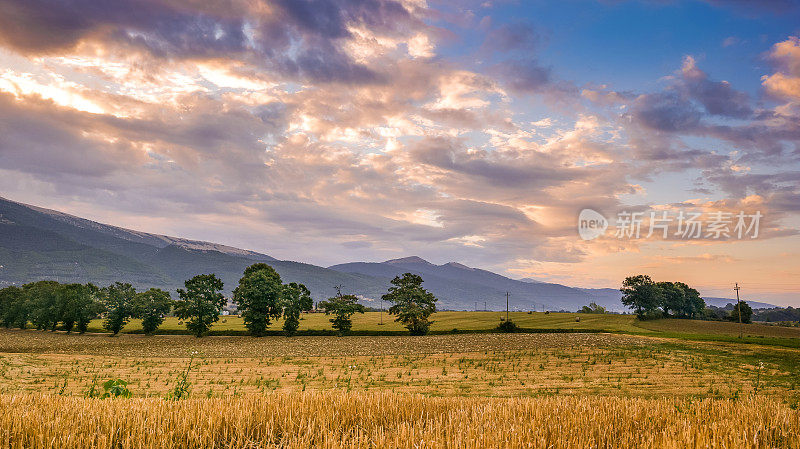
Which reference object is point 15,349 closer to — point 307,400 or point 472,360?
point 472,360

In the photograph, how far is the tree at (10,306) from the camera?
376ft

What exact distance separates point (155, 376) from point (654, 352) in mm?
57510

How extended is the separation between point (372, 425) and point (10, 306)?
154 m

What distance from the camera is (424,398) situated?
1108 centimetres

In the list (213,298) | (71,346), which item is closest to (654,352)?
(213,298)

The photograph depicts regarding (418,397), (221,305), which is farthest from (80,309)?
(418,397)

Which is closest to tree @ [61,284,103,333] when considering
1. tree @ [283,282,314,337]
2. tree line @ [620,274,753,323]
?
tree @ [283,282,314,337]

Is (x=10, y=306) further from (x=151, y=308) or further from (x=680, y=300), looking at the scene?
(x=680, y=300)

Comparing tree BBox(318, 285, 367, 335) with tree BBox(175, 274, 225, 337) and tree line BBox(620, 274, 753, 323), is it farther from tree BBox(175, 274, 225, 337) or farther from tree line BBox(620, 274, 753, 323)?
tree line BBox(620, 274, 753, 323)

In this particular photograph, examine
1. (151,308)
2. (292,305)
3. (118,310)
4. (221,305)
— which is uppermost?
(292,305)

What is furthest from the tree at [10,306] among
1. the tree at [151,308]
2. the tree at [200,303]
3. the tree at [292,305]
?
the tree at [292,305]

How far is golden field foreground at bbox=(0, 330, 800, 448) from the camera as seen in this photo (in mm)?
7309

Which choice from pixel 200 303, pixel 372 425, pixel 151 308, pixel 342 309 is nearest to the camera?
pixel 372 425

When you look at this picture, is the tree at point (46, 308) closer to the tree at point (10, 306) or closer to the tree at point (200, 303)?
the tree at point (10, 306)
